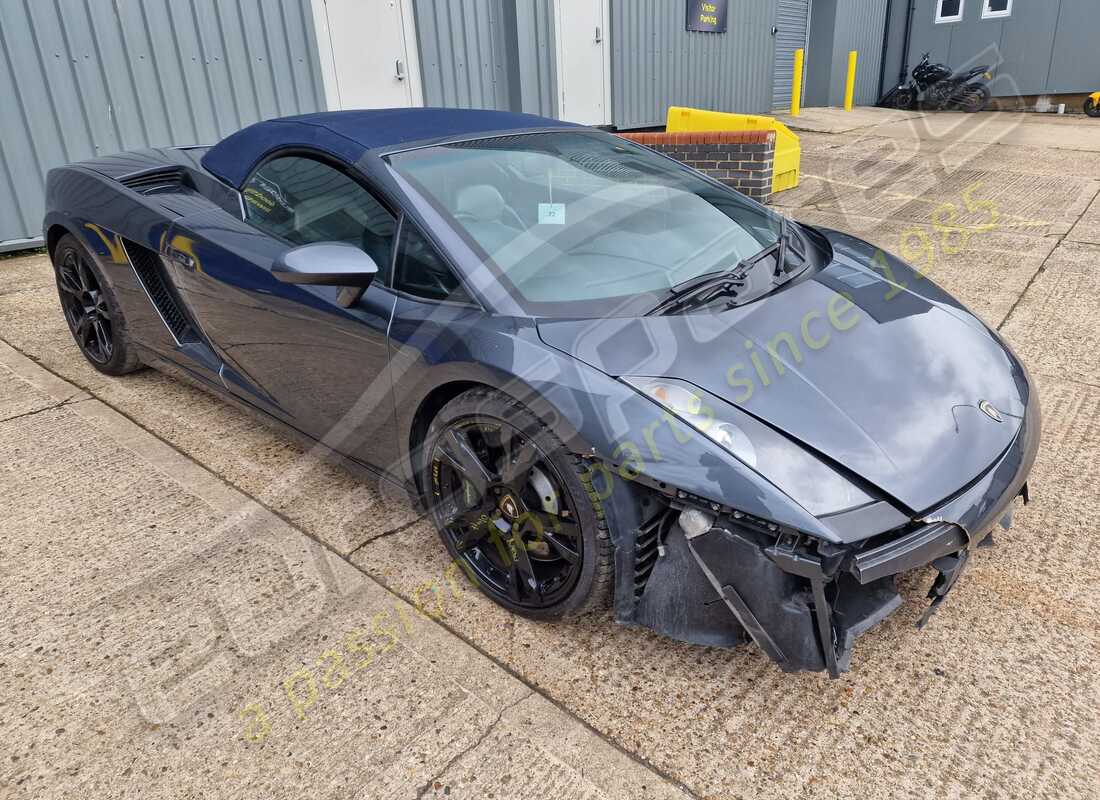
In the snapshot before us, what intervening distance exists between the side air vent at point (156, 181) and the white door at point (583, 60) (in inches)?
264

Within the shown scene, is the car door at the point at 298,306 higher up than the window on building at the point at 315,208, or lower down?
lower down

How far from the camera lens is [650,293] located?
217cm

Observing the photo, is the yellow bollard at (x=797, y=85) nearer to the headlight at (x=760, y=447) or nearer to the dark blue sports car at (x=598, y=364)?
the dark blue sports car at (x=598, y=364)

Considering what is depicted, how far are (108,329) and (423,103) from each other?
5311 mm

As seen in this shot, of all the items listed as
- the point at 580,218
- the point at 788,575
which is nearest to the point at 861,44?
the point at 580,218

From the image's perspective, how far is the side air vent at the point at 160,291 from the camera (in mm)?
3043

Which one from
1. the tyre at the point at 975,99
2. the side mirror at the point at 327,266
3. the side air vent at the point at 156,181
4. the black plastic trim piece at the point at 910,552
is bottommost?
the tyre at the point at 975,99

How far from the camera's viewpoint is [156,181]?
317 cm

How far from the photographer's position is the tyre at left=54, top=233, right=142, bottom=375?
11.3 feet

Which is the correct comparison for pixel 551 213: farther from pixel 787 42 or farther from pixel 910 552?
pixel 787 42

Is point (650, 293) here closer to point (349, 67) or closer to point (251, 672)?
point (251, 672)

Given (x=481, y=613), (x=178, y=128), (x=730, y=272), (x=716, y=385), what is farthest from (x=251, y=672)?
(x=178, y=128)

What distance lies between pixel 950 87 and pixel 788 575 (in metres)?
17.1

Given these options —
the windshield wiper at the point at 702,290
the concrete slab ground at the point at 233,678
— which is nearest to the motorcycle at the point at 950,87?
the windshield wiper at the point at 702,290
